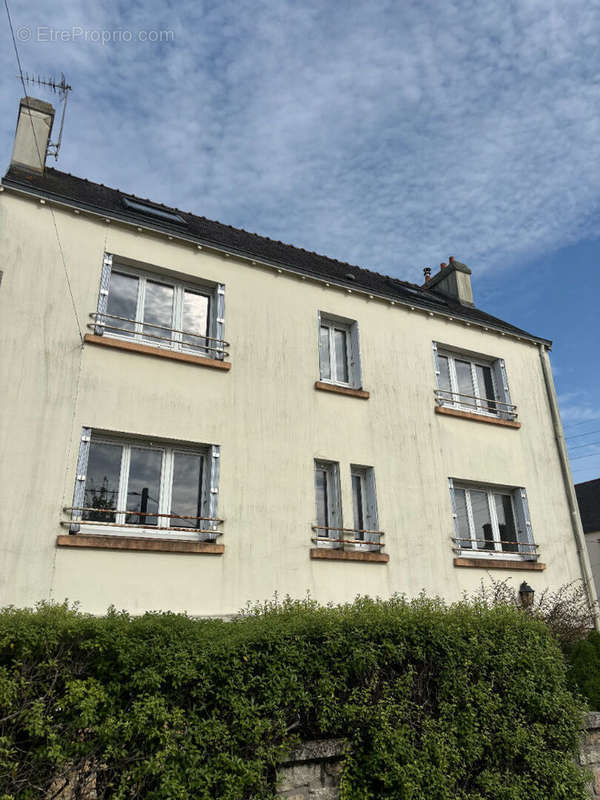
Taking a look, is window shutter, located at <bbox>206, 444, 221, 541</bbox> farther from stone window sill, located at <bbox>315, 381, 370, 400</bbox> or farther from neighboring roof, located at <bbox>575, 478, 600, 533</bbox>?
neighboring roof, located at <bbox>575, 478, 600, 533</bbox>

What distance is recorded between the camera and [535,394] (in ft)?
43.5

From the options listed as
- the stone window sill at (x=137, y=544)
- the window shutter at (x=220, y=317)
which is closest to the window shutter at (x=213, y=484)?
the stone window sill at (x=137, y=544)

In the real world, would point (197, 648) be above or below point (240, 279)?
below

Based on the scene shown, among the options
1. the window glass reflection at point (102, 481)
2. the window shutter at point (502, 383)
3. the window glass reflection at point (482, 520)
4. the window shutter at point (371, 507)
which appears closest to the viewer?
the window glass reflection at point (102, 481)

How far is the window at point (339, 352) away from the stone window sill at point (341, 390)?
277 millimetres

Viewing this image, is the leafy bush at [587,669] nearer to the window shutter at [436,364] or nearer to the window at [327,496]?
the window at [327,496]

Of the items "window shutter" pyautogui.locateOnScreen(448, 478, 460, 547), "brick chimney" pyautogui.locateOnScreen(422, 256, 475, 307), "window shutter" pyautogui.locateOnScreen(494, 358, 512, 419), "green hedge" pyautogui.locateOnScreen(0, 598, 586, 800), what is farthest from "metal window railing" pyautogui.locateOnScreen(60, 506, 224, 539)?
"brick chimney" pyautogui.locateOnScreen(422, 256, 475, 307)

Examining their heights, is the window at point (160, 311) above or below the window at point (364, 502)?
above

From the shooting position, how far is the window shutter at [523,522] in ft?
37.8

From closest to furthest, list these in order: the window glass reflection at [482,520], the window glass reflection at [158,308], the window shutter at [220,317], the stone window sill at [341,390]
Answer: the window glass reflection at [158,308]
the window shutter at [220,317]
the stone window sill at [341,390]
the window glass reflection at [482,520]

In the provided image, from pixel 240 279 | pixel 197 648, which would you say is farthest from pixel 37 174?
pixel 197 648

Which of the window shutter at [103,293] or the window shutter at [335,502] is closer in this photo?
the window shutter at [103,293]

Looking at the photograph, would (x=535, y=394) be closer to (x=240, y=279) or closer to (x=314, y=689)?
(x=240, y=279)

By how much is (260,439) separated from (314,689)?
500 centimetres
